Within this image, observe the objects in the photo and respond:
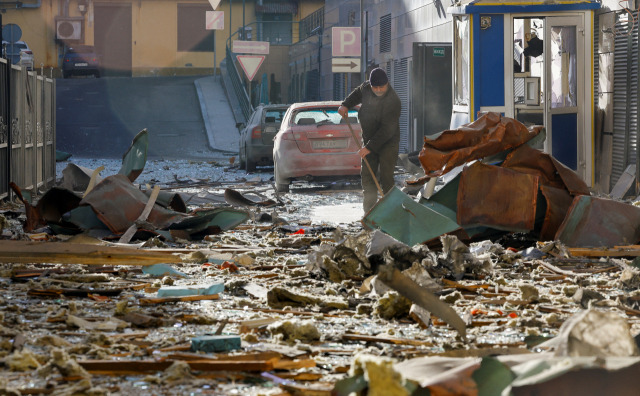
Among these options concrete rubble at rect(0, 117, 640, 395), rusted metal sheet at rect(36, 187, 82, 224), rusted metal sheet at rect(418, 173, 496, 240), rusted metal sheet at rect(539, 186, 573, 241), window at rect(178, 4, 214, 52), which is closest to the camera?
concrete rubble at rect(0, 117, 640, 395)

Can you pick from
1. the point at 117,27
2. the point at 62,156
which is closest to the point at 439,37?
the point at 62,156

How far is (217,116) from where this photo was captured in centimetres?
4488

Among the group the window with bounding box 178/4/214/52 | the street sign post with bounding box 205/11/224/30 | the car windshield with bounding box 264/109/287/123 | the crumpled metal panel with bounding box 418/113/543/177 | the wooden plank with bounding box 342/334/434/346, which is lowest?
the wooden plank with bounding box 342/334/434/346

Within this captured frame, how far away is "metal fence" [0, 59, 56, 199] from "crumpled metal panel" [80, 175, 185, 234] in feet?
8.73

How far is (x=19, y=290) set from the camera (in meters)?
7.57

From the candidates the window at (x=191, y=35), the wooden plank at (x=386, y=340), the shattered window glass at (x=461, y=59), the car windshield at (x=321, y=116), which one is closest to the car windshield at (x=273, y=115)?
the car windshield at (x=321, y=116)

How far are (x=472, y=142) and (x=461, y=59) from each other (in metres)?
6.69

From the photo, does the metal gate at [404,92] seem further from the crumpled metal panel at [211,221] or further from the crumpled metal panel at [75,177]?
the crumpled metal panel at [211,221]

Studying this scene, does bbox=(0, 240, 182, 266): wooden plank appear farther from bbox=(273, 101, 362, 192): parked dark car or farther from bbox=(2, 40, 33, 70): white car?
bbox=(2, 40, 33, 70): white car

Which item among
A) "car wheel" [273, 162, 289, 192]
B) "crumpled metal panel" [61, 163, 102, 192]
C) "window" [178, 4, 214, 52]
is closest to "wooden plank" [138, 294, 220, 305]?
"crumpled metal panel" [61, 163, 102, 192]

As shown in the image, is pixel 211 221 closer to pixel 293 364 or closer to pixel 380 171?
pixel 380 171

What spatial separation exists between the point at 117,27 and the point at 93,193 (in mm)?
54245

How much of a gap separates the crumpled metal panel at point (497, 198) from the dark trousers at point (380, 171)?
2.97 m

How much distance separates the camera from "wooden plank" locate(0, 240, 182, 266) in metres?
8.84
